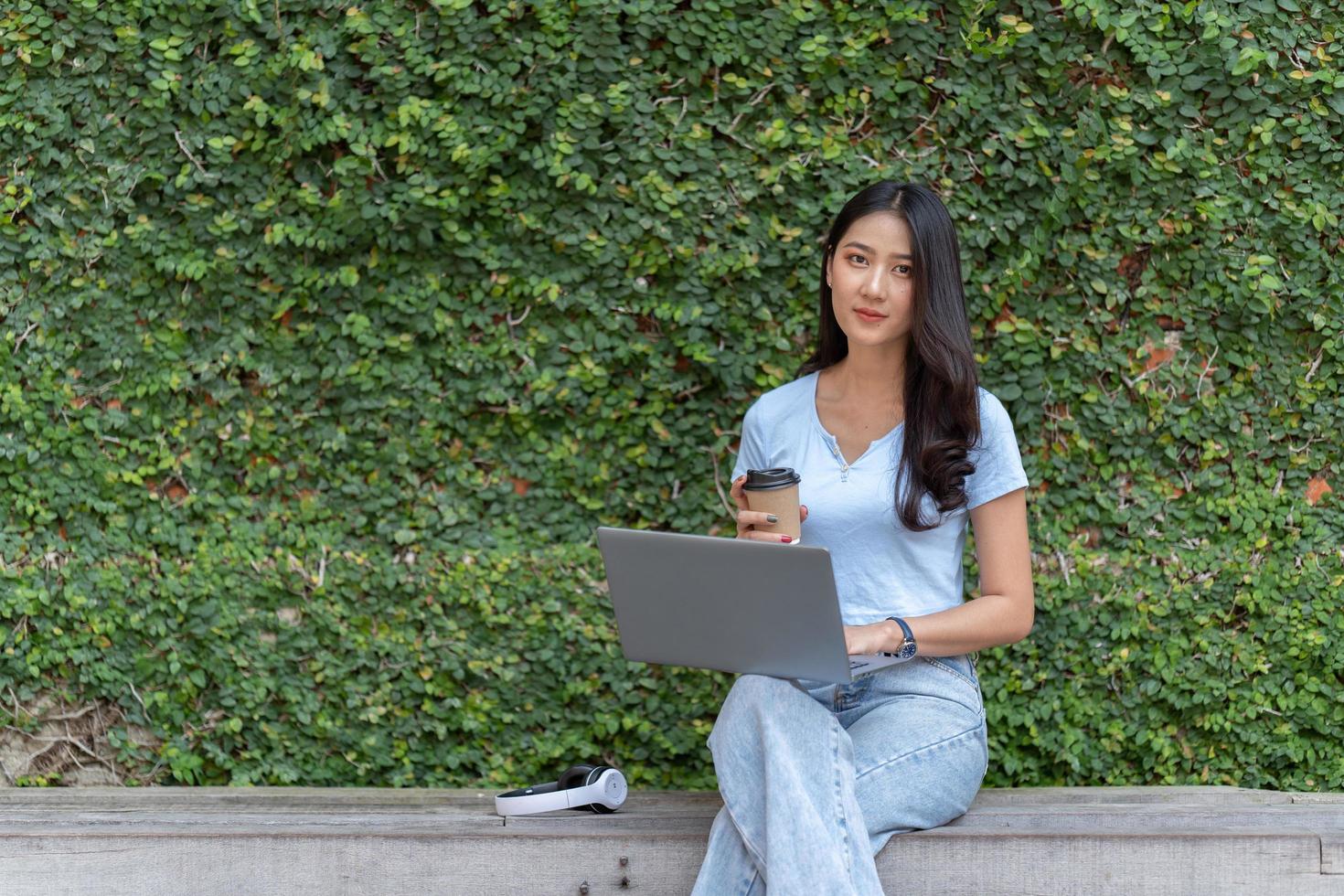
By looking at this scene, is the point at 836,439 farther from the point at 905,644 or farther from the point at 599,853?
the point at 599,853

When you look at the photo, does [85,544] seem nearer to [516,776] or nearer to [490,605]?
[490,605]

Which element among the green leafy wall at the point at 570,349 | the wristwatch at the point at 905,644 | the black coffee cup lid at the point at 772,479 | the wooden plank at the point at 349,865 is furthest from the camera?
the green leafy wall at the point at 570,349

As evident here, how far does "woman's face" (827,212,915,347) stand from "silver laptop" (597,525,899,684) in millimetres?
630

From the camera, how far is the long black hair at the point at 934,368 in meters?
2.34

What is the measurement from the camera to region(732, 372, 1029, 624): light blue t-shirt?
2.37m

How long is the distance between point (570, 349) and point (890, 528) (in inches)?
47.0

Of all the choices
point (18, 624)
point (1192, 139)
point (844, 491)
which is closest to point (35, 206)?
point (18, 624)

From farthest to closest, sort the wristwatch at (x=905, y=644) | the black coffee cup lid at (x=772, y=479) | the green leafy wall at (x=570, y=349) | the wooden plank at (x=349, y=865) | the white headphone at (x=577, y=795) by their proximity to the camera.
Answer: the green leafy wall at (x=570, y=349) < the white headphone at (x=577, y=795) < the wooden plank at (x=349, y=865) < the wristwatch at (x=905, y=644) < the black coffee cup lid at (x=772, y=479)

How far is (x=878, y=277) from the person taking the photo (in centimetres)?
240

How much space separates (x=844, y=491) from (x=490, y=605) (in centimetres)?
122

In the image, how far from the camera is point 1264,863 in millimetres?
2314

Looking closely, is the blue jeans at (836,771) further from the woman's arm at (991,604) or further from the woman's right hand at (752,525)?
the woman's right hand at (752,525)

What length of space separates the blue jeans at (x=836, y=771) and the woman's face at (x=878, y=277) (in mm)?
655

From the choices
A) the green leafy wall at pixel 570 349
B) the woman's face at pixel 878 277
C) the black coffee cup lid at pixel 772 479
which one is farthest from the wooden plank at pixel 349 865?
the woman's face at pixel 878 277
